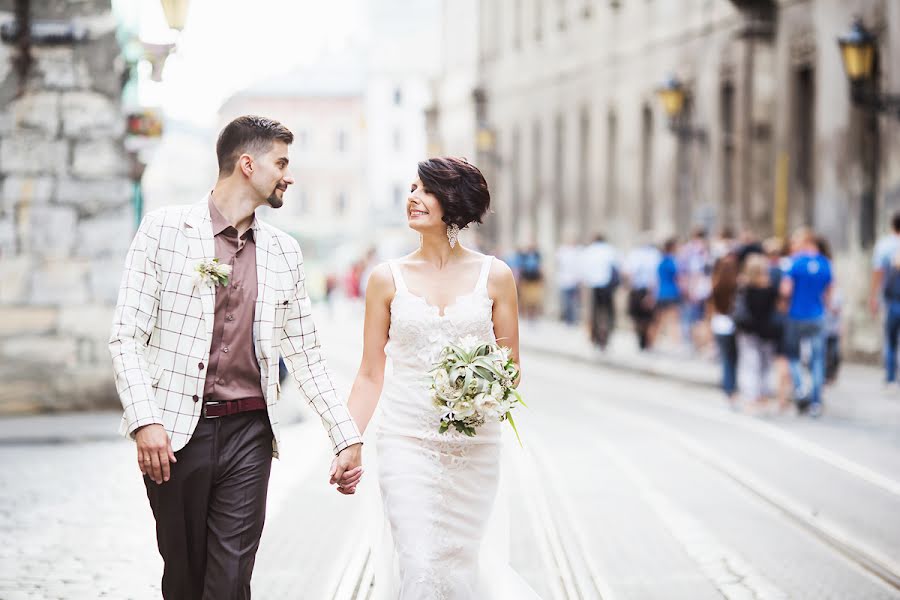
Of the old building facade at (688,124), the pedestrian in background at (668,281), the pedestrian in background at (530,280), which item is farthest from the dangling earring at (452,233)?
the pedestrian in background at (530,280)

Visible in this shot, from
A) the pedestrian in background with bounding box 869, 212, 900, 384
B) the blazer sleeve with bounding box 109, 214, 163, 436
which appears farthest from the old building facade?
the blazer sleeve with bounding box 109, 214, 163, 436

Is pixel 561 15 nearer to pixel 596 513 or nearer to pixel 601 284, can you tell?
pixel 601 284

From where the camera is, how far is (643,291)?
78.5 feet

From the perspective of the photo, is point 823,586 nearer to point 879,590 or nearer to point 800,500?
point 879,590

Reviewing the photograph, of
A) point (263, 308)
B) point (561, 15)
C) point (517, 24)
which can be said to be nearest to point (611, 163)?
point (561, 15)

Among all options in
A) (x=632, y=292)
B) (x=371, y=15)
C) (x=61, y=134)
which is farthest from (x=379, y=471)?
(x=371, y=15)

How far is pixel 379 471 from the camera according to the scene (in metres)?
5.44

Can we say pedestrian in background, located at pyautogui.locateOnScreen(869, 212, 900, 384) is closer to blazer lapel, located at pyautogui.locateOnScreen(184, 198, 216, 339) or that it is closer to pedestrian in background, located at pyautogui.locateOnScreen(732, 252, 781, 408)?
pedestrian in background, located at pyautogui.locateOnScreen(732, 252, 781, 408)

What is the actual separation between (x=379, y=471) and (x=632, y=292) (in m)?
18.8

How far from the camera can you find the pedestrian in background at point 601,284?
938 inches

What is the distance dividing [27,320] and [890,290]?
8750 mm

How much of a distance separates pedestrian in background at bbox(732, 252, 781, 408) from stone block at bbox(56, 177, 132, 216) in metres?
6.03

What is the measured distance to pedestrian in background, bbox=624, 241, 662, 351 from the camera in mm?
23891

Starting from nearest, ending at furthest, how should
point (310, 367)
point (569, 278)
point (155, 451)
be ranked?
1. point (155, 451)
2. point (310, 367)
3. point (569, 278)
